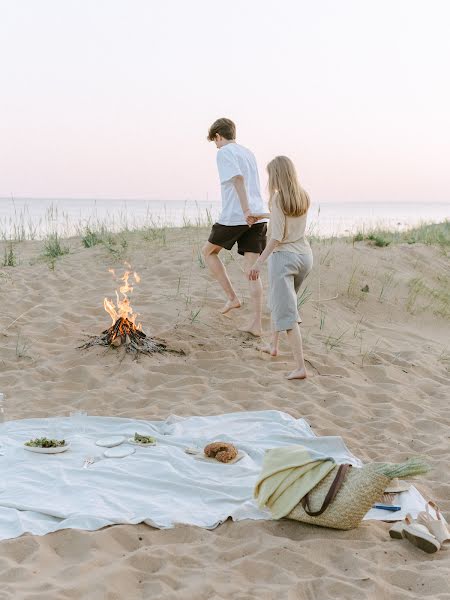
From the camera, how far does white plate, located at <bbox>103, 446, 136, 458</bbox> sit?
4.87 m

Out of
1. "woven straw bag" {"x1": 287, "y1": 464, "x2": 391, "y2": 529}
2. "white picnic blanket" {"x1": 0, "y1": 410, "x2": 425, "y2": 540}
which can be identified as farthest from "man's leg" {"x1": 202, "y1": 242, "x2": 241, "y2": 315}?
"woven straw bag" {"x1": 287, "y1": 464, "x2": 391, "y2": 529}

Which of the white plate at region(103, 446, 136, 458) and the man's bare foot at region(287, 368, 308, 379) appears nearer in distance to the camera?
the white plate at region(103, 446, 136, 458)

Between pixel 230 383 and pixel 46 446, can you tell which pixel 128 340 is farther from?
pixel 46 446

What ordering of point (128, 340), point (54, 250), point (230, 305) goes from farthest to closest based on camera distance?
point (54, 250), point (230, 305), point (128, 340)

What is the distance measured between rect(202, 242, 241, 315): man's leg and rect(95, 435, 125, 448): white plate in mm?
3018

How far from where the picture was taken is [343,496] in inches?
151

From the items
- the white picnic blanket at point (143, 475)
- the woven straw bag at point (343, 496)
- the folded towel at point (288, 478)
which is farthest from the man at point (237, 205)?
the woven straw bag at point (343, 496)

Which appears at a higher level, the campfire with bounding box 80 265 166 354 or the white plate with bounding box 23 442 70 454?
the campfire with bounding box 80 265 166 354

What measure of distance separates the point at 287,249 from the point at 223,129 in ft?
5.24

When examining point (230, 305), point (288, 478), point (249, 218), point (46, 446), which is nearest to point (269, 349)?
point (230, 305)

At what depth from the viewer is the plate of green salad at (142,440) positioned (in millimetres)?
5066

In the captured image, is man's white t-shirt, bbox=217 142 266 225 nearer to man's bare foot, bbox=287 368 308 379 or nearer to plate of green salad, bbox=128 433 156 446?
man's bare foot, bbox=287 368 308 379

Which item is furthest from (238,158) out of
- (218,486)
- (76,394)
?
(218,486)

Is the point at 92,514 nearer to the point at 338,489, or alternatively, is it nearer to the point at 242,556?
the point at 242,556
